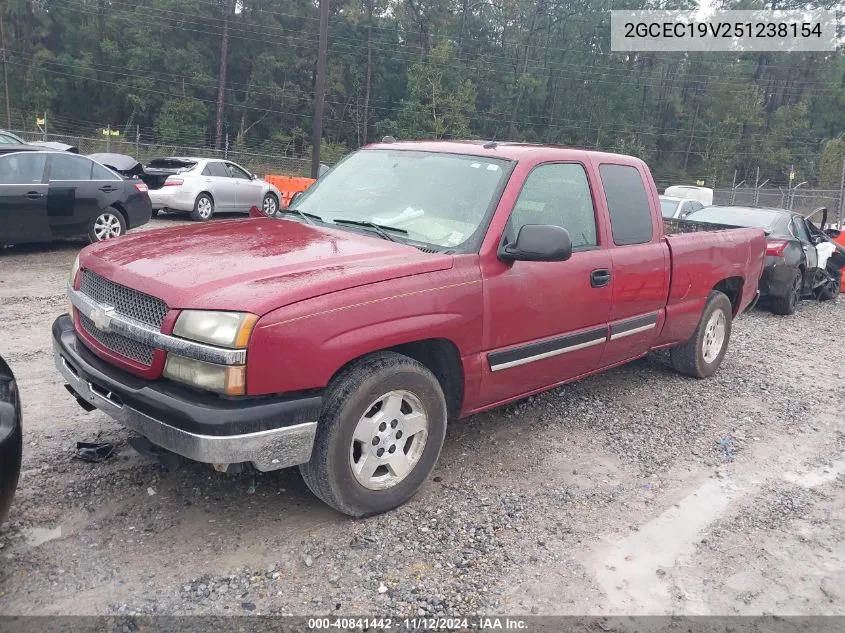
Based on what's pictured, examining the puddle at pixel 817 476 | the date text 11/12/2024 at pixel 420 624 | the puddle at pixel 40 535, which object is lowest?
the date text 11/12/2024 at pixel 420 624

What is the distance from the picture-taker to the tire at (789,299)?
32.1 feet

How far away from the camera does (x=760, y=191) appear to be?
34.7 metres

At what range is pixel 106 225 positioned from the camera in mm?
10422

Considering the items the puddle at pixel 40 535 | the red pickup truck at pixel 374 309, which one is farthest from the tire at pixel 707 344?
the puddle at pixel 40 535

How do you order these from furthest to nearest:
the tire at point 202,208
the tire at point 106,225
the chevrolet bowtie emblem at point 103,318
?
the tire at point 202,208 < the tire at point 106,225 < the chevrolet bowtie emblem at point 103,318

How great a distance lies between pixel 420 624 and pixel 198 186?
14.0 metres

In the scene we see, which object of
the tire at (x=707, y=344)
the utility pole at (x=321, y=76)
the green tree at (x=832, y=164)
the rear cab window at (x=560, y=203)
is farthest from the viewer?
the green tree at (x=832, y=164)

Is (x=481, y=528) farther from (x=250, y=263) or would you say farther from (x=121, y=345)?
(x=121, y=345)

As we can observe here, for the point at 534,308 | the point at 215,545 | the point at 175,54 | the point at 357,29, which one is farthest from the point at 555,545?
the point at 357,29

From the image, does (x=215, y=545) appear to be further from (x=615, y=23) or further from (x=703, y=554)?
(x=615, y=23)

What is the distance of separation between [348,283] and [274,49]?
177 feet

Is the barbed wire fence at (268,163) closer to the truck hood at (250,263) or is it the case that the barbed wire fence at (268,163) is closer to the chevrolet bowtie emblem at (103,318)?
the truck hood at (250,263)

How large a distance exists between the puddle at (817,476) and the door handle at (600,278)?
5.56ft

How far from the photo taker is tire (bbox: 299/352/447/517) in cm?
315
